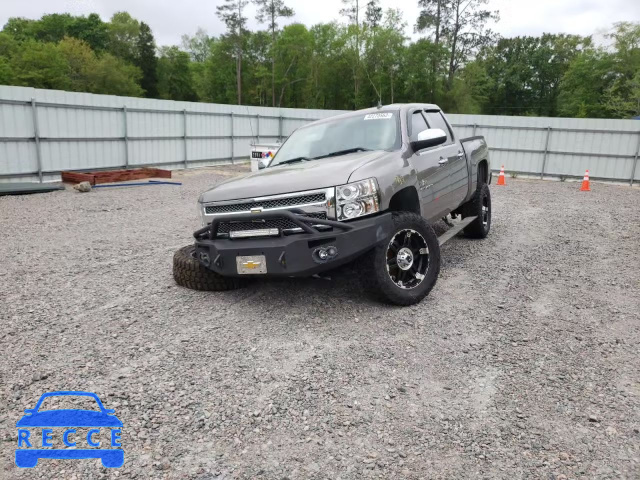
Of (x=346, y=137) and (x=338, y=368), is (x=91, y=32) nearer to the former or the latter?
(x=346, y=137)

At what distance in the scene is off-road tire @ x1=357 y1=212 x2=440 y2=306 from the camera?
404 centimetres

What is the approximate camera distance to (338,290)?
4789 millimetres

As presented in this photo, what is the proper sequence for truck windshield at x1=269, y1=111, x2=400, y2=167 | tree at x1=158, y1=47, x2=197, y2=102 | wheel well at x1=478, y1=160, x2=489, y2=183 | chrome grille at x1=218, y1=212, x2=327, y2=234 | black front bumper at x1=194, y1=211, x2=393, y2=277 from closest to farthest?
black front bumper at x1=194, y1=211, x2=393, y2=277 < chrome grille at x1=218, y1=212, x2=327, y2=234 < truck windshield at x1=269, y1=111, x2=400, y2=167 < wheel well at x1=478, y1=160, x2=489, y2=183 < tree at x1=158, y1=47, x2=197, y2=102

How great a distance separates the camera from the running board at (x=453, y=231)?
17.3 ft

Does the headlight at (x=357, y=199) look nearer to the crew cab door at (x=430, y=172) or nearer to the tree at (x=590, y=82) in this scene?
the crew cab door at (x=430, y=172)

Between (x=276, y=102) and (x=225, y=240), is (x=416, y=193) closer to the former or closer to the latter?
(x=225, y=240)

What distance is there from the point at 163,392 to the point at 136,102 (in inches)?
621

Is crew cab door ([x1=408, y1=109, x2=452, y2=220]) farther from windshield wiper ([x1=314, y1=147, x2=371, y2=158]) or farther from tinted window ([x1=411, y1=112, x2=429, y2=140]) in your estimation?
windshield wiper ([x1=314, y1=147, x2=371, y2=158])

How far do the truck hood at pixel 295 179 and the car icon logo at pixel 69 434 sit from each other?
1.99 metres

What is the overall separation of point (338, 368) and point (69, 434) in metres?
1.64

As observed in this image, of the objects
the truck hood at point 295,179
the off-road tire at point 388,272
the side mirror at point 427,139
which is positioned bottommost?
the off-road tire at point 388,272

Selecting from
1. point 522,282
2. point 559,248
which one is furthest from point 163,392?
point 559,248

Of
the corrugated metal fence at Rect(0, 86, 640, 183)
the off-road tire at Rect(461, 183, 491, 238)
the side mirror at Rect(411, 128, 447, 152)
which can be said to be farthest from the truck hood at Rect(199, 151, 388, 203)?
the corrugated metal fence at Rect(0, 86, 640, 183)

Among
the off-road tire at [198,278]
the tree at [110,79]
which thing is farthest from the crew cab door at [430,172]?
the tree at [110,79]
